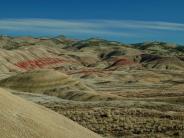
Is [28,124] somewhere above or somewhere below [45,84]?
above

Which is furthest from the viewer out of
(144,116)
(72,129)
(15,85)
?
(15,85)

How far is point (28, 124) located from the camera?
88.7 ft

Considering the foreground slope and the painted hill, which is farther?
the painted hill

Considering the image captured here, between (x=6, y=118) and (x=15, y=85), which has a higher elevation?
(x=6, y=118)

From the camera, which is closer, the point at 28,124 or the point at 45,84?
the point at 28,124

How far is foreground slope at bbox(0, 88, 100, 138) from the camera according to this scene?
83.3ft

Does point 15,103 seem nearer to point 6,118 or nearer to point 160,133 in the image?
point 6,118

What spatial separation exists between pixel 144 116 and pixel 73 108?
10.3m

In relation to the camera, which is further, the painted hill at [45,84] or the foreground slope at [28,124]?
the painted hill at [45,84]

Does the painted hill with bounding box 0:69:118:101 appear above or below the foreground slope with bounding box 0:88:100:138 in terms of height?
below

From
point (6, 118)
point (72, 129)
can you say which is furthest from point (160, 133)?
point (6, 118)

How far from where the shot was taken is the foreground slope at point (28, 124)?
2539 cm

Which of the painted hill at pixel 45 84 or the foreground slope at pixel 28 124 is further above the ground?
the foreground slope at pixel 28 124

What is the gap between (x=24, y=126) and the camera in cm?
2642
